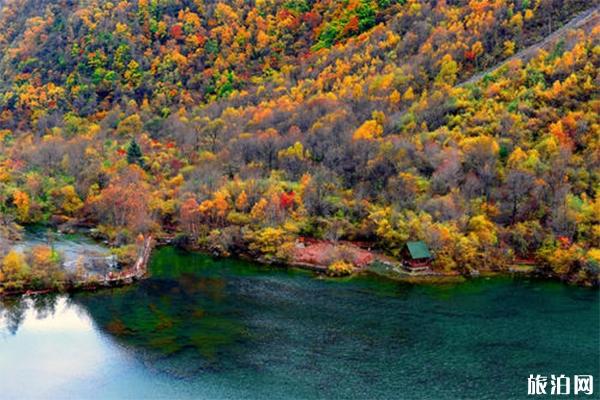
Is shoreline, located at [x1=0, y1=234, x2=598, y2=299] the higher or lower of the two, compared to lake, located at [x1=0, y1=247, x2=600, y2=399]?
higher

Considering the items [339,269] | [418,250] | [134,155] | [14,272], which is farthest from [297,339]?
[134,155]

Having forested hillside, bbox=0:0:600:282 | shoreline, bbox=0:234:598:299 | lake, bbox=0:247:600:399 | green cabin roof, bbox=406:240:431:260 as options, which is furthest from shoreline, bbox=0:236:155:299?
green cabin roof, bbox=406:240:431:260

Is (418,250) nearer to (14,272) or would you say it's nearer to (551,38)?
(14,272)

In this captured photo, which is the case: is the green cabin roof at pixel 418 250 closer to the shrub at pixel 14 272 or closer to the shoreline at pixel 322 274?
the shoreline at pixel 322 274

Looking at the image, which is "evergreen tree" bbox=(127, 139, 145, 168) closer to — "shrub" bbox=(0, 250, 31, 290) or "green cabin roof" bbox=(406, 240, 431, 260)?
"shrub" bbox=(0, 250, 31, 290)

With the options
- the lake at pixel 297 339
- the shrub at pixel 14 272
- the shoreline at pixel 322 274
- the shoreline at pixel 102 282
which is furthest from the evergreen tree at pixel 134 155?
the shrub at pixel 14 272

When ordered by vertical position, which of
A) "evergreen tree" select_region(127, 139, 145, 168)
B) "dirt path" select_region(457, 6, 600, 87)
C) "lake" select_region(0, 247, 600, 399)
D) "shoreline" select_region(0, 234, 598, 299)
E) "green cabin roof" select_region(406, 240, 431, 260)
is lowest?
"lake" select_region(0, 247, 600, 399)

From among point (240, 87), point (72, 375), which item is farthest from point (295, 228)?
point (240, 87)
